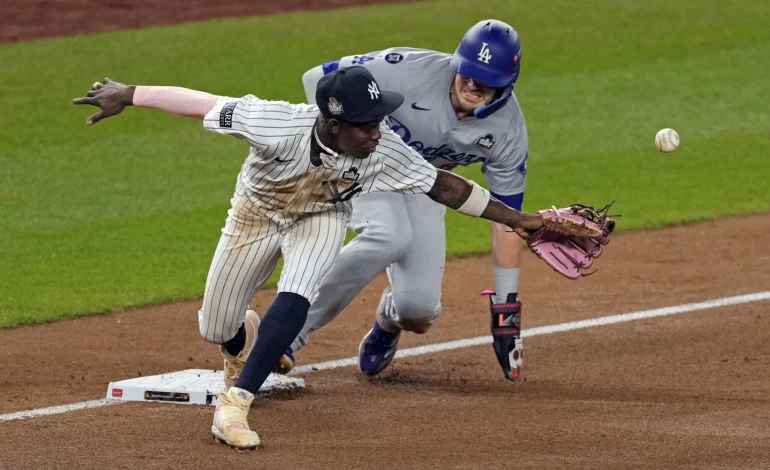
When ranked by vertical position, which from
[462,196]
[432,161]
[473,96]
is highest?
[473,96]

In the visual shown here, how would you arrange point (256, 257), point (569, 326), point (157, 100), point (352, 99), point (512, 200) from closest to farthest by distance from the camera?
1. point (352, 99)
2. point (157, 100)
3. point (256, 257)
4. point (512, 200)
5. point (569, 326)

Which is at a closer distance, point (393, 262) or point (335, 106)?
point (335, 106)

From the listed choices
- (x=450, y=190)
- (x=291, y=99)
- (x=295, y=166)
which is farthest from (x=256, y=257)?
(x=291, y=99)

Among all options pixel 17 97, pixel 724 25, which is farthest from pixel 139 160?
pixel 724 25

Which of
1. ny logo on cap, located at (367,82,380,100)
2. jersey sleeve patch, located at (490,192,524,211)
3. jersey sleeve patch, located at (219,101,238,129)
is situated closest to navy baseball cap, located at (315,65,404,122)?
ny logo on cap, located at (367,82,380,100)

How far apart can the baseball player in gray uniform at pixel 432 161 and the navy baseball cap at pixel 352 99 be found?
107 cm

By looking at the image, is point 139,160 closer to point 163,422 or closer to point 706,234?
point 706,234

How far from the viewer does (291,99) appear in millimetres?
12414

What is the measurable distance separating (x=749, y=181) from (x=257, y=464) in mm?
6920

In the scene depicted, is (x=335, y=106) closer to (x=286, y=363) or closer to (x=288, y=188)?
(x=288, y=188)

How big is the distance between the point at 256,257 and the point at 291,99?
22.8 feet

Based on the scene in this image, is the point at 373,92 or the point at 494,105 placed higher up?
the point at 373,92

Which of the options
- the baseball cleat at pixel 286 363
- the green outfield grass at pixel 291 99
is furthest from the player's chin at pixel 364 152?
the green outfield grass at pixel 291 99

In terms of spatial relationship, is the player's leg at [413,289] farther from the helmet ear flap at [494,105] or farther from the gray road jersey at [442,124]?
the helmet ear flap at [494,105]
